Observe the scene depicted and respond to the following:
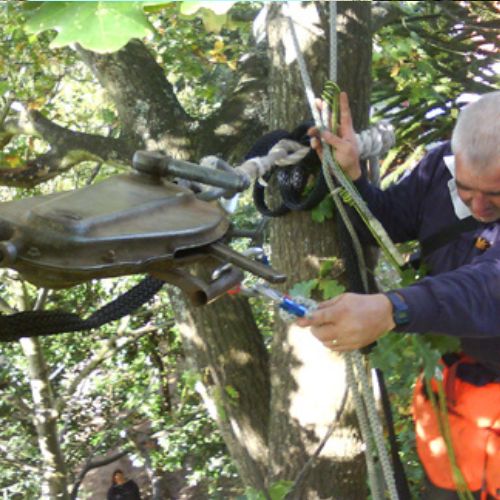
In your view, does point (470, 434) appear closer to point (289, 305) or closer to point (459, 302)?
point (459, 302)

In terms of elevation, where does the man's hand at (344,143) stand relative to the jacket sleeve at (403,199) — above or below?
above

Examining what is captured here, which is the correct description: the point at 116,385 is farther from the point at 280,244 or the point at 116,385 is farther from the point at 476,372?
the point at 476,372

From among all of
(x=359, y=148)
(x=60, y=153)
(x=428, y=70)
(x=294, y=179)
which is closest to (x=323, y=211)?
(x=294, y=179)

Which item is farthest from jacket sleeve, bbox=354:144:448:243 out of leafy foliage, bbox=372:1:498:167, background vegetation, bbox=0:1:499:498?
leafy foliage, bbox=372:1:498:167

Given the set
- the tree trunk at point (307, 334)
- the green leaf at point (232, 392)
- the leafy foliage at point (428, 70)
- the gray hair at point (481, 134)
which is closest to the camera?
the gray hair at point (481, 134)

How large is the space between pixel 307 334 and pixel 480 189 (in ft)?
3.12

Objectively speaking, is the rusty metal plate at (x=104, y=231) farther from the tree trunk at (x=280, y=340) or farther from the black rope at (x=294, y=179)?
the tree trunk at (x=280, y=340)

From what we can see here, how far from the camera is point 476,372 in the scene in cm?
176

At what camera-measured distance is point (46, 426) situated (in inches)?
249

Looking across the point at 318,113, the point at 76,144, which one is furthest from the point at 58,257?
the point at 76,144

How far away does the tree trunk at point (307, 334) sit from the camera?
7.36ft

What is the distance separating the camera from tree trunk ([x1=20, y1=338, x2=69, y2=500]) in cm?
630

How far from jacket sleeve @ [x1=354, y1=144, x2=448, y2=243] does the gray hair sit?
291 mm

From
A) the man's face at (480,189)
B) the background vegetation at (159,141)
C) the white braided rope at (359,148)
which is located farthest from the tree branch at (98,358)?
the man's face at (480,189)
